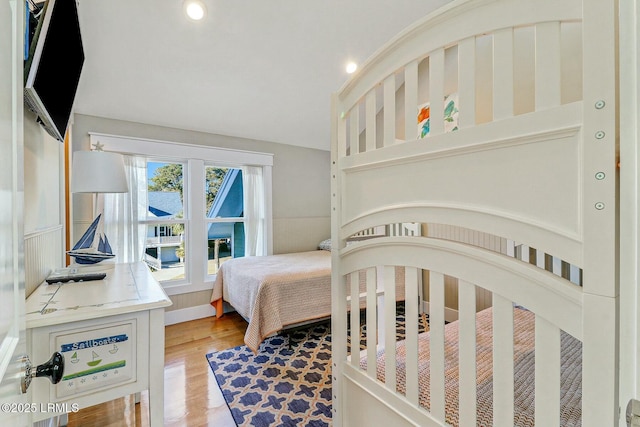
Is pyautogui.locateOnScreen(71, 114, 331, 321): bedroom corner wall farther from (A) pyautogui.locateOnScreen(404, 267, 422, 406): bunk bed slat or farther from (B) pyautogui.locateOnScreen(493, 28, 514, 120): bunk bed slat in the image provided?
A: (B) pyautogui.locateOnScreen(493, 28, 514, 120): bunk bed slat

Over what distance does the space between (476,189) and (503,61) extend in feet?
0.94

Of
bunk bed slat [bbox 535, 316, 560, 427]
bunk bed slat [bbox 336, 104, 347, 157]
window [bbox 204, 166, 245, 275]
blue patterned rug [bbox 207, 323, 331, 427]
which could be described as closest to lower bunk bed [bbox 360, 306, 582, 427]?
bunk bed slat [bbox 535, 316, 560, 427]

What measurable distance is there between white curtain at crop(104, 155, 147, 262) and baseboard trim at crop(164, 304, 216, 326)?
73 cm

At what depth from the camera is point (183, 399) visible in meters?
1.97

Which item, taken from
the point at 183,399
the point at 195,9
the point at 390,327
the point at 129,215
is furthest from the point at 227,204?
the point at 390,327

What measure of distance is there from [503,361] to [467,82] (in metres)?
0.66

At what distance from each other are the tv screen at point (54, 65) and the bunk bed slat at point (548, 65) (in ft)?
4.60

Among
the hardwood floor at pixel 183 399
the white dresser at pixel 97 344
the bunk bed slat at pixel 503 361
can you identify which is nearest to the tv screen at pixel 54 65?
the white dresser at pixel 97 344

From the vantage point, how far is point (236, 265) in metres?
3.20

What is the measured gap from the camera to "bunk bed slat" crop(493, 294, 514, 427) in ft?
2.16

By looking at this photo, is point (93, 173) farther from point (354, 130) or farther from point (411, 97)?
point (411, 97)

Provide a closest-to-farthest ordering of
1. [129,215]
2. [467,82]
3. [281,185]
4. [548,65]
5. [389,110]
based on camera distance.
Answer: [548,65], [467,82], [389,110], [129,215], [281,185]

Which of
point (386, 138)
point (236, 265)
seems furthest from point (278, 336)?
point (386, 138)

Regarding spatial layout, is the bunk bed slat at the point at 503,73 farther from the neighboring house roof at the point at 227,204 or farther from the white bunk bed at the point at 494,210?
the neighboring house roof at the point at 227,204
